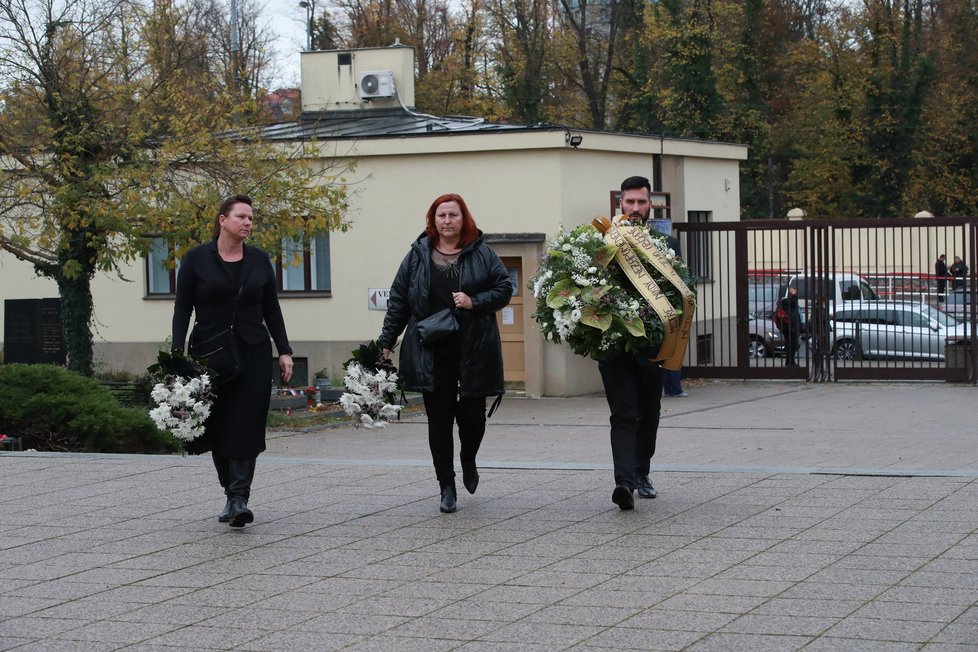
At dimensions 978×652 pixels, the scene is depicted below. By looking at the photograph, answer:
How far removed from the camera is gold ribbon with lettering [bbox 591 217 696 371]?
8406 millimetres

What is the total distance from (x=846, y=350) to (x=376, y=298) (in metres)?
7.14

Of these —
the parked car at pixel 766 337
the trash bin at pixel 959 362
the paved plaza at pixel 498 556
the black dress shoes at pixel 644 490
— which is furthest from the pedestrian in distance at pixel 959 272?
the black dress shoes at pixel 644 490

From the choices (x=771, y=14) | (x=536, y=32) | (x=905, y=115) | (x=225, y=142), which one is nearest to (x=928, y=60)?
(x=905, y=115)

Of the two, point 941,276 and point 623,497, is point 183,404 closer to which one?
point 623,497

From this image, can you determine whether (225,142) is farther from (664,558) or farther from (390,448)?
(664,558)

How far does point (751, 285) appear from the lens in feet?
70.4

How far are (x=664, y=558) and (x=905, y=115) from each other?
45960mm

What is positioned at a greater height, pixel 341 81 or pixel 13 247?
pixel 341 81

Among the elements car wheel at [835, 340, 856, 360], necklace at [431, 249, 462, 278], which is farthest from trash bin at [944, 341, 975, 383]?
necklace at [431, 249, 462, 278]

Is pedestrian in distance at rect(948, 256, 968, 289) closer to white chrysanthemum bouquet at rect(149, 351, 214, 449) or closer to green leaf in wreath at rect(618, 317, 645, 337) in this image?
green leaf in wreath at rect(618, 317, 645, 337)

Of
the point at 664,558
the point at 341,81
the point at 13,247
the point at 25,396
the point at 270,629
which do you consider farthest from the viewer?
the point at 341,81

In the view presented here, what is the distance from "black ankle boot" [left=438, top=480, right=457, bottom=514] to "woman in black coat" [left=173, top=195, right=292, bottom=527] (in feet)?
3.80

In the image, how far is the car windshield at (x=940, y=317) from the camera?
20.7 m

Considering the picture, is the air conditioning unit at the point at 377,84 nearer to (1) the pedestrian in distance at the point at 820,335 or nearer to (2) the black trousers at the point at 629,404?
(1) the pedestrian in distance at the point at 820,335
